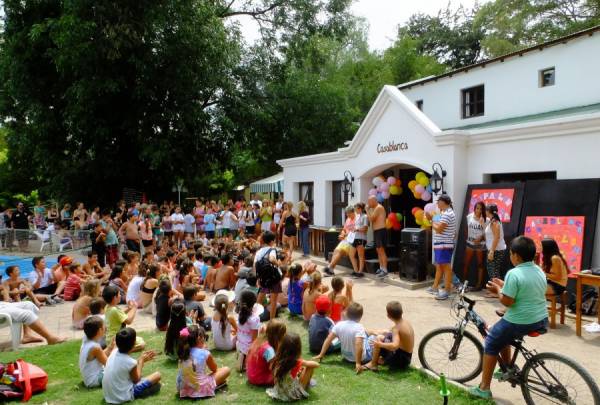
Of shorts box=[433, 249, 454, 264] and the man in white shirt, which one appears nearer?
shorts box=[433, 249, 454, 264]

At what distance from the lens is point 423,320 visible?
24.4ft

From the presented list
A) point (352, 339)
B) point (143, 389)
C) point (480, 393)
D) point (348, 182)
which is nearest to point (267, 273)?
point (352, 339)

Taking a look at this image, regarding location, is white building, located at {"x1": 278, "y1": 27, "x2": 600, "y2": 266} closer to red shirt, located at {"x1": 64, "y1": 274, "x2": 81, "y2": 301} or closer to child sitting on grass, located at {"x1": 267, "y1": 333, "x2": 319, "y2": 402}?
child sitting on grass, located at {"x1": 267, "y1": 333, "x2": 319, "y2": 402}

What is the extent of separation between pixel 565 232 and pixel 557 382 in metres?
4.88

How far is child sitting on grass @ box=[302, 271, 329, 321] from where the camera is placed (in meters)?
6.91

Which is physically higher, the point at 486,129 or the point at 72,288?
the point at 486,129

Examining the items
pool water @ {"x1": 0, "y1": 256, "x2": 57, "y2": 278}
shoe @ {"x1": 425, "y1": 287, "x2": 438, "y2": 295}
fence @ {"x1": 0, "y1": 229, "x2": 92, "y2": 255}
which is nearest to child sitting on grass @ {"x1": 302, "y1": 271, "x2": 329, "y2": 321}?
shoe @ {"x1": 425, "y1": 287, "x2": 438, "y2": 295}

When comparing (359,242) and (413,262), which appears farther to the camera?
(359,242)

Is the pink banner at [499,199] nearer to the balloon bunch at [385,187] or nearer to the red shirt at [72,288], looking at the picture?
the balloon bunch at [385,187]

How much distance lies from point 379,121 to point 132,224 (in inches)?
307

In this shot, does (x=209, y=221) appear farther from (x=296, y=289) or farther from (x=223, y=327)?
(x=223, y=327)

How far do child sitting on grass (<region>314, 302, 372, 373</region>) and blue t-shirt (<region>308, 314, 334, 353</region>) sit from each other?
266mm

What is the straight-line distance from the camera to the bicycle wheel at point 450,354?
4.87 metres

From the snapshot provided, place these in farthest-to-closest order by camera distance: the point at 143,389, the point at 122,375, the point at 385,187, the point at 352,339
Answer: the point at 385,187 → the point at 352,339 → the point at 143,389 → the point at 122,375
